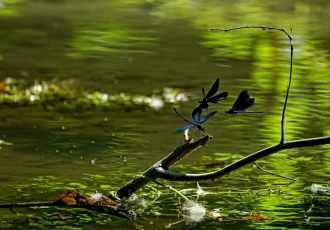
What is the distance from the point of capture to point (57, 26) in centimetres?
633

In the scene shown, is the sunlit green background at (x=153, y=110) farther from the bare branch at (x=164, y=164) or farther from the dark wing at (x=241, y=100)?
the dark wing at (x=241, y=100)

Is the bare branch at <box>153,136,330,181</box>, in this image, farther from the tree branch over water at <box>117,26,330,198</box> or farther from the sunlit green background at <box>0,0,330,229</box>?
the sunlit green background at <box>0,0,330,229</box>

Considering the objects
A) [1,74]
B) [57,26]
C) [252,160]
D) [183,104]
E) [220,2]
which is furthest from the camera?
[220,2]

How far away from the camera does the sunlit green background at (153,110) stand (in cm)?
226

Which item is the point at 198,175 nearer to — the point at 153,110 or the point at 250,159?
the point at 250,159

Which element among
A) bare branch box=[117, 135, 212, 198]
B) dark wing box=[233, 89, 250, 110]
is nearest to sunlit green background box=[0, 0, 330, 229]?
bare branch box=[117, 135, 212, 198]

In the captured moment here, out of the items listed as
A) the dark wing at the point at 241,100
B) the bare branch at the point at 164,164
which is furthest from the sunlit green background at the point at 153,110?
the dark wing at the point at 241,100

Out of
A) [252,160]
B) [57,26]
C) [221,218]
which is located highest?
[57,26]

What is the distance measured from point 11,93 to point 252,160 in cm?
209

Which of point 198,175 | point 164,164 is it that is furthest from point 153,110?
point 198,175

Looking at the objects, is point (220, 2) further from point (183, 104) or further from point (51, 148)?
point (51, 148)

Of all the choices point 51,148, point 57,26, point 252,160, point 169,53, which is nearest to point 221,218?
point 252,160

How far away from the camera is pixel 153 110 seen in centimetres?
353

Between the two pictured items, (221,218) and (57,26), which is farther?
(57,26)
